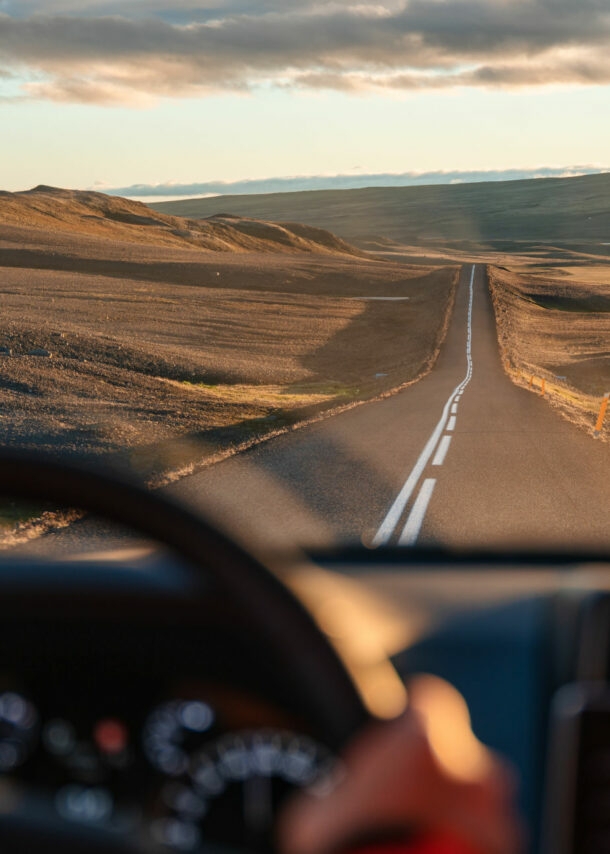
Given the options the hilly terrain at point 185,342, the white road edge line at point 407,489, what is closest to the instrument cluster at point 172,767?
the white road edge line at point 407,489

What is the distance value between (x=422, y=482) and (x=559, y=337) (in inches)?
2198

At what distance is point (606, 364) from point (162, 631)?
49.3 metres

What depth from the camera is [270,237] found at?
175625mm

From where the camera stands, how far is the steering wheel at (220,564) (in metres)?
1.66

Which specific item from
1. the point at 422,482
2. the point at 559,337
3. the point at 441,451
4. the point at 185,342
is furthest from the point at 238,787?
the point at 559,337

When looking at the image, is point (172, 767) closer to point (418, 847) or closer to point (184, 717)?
point (184, 717)

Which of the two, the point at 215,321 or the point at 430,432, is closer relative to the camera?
the point at 430,432

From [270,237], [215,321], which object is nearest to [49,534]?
[215,321]

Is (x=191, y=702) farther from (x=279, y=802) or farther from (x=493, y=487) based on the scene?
(x=493, y=487)

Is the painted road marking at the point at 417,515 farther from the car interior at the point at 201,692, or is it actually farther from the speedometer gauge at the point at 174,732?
the speedometer gauge at the point at 174,732

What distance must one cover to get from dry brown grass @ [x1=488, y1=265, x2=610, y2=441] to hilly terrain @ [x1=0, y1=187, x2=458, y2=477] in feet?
14.7

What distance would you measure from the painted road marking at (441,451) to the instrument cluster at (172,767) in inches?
482

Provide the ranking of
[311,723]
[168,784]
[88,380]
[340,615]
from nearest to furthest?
[311,723] → [168,784] → [340,615] → [88,380]

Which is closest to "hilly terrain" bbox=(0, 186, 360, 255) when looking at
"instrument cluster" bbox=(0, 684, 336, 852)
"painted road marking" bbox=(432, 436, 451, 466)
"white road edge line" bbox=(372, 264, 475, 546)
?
"white road edge line" bbox=(372, 264, 475, 546)
